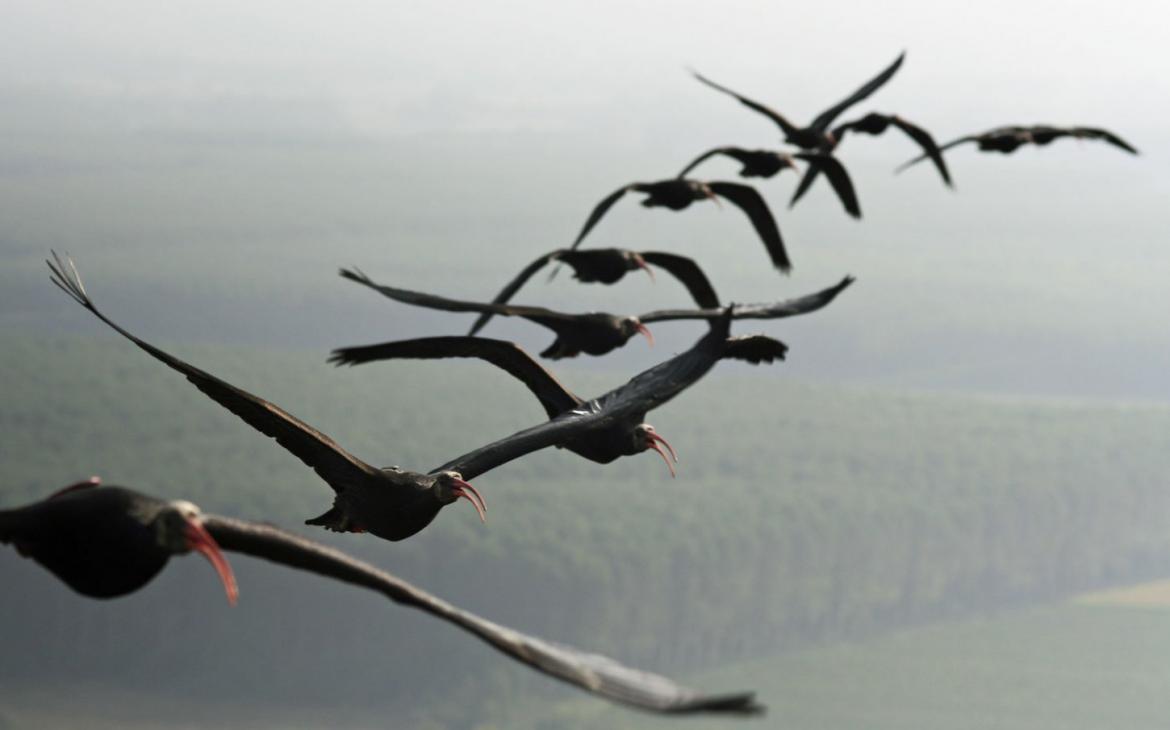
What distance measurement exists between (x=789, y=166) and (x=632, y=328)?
6.20 m

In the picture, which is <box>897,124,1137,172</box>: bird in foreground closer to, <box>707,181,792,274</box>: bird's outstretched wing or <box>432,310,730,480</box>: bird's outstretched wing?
<box>707,181,792,274</box>: bird's outstretched wing

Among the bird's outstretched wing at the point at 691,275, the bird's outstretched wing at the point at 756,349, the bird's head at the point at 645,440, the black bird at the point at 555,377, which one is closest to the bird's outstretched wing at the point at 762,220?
the bird's outstretched wing at the point at 691,275

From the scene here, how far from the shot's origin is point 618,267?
55.7 feet

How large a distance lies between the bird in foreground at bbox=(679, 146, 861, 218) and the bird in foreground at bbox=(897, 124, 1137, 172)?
147cm

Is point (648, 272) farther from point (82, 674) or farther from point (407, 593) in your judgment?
point (82, 674)

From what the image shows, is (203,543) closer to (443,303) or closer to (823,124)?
(443,303)

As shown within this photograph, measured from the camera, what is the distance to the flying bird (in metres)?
11.4

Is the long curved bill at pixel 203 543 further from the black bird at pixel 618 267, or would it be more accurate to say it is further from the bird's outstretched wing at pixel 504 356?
the black bird at pixel 618 267

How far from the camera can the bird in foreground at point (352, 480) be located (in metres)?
9.07

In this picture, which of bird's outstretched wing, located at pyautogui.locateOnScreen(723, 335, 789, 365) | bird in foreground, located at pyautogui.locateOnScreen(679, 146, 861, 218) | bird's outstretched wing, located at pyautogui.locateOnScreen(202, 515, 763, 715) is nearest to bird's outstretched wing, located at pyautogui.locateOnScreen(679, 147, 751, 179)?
bird in foreground, located at pyautogui.locateOnScreen(679, 146, 861, 218)

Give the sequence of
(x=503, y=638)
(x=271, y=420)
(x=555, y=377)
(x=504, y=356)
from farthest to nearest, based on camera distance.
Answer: (x=504, y=356) < (x=555, y=377) < (x=271, y=420) < (x=503, y=638)

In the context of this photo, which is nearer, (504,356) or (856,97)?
(504,356)

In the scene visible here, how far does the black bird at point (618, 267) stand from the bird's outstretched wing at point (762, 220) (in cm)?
116

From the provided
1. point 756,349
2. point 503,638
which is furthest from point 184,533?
point 756,349
